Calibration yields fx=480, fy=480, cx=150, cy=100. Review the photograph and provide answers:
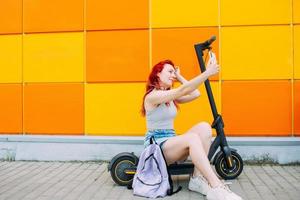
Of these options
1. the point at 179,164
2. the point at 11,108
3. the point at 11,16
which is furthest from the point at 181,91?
the point at 11,16

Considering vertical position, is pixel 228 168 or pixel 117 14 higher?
pixel 117 14

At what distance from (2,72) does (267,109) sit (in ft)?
12.3

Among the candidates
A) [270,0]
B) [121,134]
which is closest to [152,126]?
[121,134]

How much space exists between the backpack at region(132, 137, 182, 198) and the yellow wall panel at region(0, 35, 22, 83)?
280cm

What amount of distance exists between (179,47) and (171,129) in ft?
5.52

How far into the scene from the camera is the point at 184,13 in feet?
21.1

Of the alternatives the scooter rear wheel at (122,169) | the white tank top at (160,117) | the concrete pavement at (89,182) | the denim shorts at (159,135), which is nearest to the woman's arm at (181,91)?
the white tank top at (160,117)

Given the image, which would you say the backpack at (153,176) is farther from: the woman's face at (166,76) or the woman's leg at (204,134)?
the woman's face at (166,76)

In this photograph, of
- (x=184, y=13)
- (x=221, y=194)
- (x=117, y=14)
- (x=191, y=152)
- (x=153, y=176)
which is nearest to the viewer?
(x=221, y=194)

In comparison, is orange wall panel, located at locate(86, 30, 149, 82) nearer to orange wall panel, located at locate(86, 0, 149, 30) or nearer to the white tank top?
orange wall panel, located at locate(86, 0, 149, 30)

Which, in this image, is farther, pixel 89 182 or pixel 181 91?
pixel 89 182

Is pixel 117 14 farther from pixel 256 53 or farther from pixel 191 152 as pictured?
pixel 191 152

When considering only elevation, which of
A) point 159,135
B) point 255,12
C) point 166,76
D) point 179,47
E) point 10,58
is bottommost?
point 159,135

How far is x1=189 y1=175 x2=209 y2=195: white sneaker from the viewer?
15.7ft
